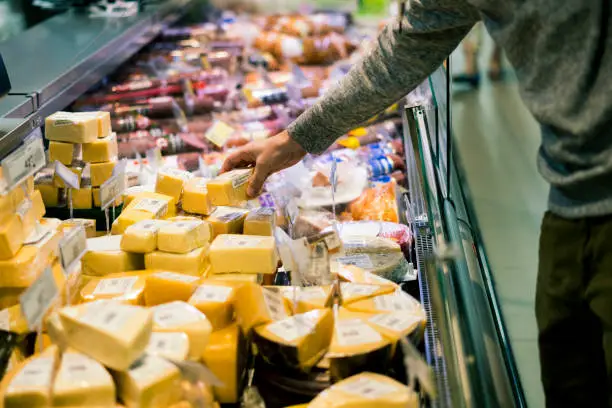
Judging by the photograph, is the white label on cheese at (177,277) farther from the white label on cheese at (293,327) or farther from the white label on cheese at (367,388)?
the white label on cheese at (367,388)

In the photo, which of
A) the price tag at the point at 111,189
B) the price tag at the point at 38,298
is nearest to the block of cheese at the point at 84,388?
the price tag at the point at 38,298

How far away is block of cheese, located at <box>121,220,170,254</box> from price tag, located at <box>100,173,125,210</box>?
0.51ft

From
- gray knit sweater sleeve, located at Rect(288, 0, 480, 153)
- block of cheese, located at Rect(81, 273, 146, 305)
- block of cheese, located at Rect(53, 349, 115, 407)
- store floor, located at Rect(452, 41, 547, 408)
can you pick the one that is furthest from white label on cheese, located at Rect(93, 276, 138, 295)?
store floor, located at Rect(452, 41, 547, 408)

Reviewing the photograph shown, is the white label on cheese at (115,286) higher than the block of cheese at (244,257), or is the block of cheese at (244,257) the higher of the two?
the block of cheese at (244,257)

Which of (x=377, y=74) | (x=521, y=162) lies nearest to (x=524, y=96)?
(x=377, y=74)

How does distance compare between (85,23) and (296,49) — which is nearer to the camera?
(85,23)

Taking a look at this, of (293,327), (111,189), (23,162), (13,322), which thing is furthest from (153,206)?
(293,327)

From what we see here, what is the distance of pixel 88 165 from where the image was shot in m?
2.27

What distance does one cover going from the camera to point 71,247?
166cm

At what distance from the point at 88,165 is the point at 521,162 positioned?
4044 millimetres

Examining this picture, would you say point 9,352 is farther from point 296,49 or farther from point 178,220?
point 296,49

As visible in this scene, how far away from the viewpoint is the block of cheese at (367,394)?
138 cm

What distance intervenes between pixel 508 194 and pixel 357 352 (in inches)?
147

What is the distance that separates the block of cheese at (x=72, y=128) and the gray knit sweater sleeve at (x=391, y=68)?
625 millimetres
